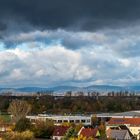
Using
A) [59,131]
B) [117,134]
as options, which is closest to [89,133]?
[117,134]

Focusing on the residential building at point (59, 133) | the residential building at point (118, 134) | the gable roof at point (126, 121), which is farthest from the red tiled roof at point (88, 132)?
the gable roof at point (126, 121)

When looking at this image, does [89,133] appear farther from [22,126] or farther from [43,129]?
[22,126]

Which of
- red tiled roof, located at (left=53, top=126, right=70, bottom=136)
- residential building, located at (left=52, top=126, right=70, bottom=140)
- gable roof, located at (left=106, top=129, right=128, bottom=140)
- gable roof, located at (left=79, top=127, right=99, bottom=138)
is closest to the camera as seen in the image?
gable roof, located at (left=106, top=129, right=128, bottom=140)

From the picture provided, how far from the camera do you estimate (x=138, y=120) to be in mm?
59281

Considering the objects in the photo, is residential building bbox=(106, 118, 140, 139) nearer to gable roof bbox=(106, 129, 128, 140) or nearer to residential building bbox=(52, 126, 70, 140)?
gable roof bbox=(106, 129, 128, 140)

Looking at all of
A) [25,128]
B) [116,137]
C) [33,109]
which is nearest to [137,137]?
[116,137]

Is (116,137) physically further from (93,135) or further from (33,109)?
(33,109)

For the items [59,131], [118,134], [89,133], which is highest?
[59,131]

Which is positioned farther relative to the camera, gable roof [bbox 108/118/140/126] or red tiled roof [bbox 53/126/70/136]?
gable roof [bbox 108/118/140/126]

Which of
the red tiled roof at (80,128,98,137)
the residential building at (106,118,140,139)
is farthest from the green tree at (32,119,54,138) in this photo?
the residential building at (106,118,140,139)

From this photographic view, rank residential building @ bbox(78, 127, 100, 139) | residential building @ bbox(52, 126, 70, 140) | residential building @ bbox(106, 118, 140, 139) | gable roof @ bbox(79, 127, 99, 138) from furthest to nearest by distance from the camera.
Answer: residential building @ bbox(106, 118, 140, 139) → residential building @ bbox(52, 126, 70, 140) → gable roof @ bbox(79, 127, 99, 138) → residential building @ bbox(78, 127, 100, 139)

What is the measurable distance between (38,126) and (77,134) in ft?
17.7

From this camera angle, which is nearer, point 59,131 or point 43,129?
point 59,131

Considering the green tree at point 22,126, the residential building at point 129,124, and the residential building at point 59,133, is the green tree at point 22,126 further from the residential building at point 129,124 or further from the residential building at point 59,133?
the residential building at point 129,124
